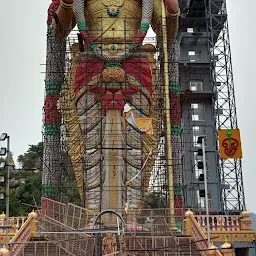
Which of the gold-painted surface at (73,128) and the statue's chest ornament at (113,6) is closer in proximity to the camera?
the gold-painted surface at (73,128)

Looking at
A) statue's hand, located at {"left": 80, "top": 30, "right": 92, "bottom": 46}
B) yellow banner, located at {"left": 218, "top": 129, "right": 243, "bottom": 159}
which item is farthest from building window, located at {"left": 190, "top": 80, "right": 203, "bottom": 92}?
statue's hand, located at {"left": 80, "top": 30, "right": 92, "bottom": 46}

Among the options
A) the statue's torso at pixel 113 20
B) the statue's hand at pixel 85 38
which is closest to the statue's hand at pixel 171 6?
the statue's torso at pixel 113 20

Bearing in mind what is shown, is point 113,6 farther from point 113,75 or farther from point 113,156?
point 113,156

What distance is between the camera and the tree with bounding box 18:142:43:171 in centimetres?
3102

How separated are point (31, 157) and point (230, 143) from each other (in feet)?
55.6

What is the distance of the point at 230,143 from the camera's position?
58.5 ft

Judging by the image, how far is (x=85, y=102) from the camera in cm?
1451

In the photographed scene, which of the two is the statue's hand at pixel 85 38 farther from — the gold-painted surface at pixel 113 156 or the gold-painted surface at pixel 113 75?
the gold-painted surface at pixel 113 156

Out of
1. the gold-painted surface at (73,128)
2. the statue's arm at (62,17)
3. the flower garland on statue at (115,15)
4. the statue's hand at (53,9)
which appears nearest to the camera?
the flower garland on statue at (115,15)

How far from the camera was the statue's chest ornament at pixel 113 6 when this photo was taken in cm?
1487

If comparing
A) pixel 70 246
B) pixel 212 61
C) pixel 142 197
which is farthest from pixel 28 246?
pixel 212 61

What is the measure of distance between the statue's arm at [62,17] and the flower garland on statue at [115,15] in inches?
12.5

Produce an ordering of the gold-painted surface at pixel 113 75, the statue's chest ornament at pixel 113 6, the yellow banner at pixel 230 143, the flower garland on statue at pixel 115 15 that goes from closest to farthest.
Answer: the gold-painted surface at pixel 113 75 < the flower garland on statue at pixel 115 15 < the statue's chest ornament at pixel 113 6 < the yellow banner at pixel 230 143

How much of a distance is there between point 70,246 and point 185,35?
56.0ft
